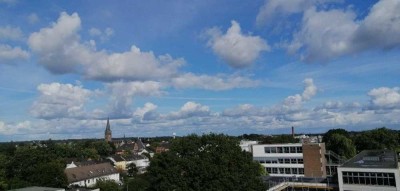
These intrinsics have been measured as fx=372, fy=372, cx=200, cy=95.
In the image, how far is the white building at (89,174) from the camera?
8562cm

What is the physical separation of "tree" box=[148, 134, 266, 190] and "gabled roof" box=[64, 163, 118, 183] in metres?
47.4

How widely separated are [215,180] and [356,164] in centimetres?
2344

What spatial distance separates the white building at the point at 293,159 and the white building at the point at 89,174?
117 feet

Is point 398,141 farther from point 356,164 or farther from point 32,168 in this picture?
point 32,168

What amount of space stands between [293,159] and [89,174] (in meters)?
50.3

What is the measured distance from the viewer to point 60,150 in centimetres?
12825

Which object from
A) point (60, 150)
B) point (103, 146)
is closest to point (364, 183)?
point (60, 150)

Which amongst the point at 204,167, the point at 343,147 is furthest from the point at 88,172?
the point at 343,147

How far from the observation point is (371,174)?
165 ft

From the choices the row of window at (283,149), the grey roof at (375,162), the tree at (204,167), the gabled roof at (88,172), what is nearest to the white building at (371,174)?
the grey roof at (375,162)

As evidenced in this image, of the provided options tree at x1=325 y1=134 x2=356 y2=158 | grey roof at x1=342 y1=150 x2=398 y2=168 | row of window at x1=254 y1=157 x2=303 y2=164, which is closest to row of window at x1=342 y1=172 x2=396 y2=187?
grey roof at x1=342 y1=150 x2=398 y2=168

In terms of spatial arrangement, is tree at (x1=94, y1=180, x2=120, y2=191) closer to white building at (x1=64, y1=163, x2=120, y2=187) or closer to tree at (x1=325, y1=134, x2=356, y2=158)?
white building at (x1=64, y1=163, x2=120, y2=187)

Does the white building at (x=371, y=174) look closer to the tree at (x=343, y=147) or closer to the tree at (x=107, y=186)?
the tree at (x=343, y=147)

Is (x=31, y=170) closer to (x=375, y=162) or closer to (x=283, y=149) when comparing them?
(x=283, y=149)
